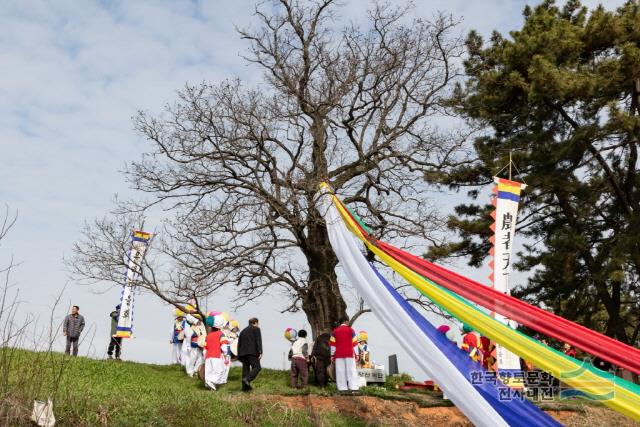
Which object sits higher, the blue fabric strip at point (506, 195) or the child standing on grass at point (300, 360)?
the blue fabric strip at point (506, 195)

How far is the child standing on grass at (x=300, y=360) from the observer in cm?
1596

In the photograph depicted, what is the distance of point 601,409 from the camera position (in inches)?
622

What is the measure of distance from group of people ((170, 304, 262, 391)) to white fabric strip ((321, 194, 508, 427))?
3826 mm

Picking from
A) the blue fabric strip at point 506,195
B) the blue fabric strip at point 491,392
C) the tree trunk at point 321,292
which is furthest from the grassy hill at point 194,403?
the blue fabric strip at point 506,195

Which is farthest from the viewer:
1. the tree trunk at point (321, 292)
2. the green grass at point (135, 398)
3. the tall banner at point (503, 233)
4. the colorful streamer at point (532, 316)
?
the tree trunk at point (321, 292)

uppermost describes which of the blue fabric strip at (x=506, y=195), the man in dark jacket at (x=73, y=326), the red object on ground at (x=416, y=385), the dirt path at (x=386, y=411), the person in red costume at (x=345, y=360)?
the blue fabric strip at (x=506, y=195)

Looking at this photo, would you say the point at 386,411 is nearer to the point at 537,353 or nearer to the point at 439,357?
the point at 439,357

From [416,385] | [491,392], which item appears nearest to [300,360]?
[416,385]

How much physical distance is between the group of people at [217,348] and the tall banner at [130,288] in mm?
1679

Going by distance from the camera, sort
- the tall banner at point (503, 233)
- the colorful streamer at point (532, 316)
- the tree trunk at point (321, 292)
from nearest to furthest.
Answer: the colorful streamer at point (532, 316)
the tall banner at point (503, 233)
the tree trunk at point (321, 292)

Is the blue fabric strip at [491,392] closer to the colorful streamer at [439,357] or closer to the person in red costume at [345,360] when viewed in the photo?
the colorful streamer at [439,357]

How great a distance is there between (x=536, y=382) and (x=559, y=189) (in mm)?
7470

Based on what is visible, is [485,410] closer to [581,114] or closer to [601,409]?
[601,409]

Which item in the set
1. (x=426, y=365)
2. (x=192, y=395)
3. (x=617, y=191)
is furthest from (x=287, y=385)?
(x=617, y=191)
